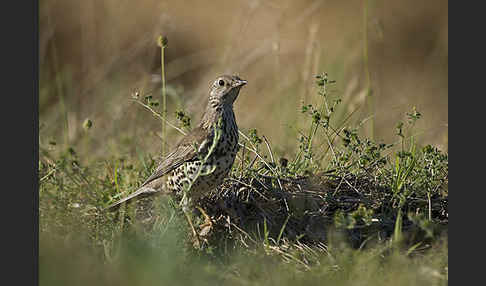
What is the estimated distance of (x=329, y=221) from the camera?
5.23 metres

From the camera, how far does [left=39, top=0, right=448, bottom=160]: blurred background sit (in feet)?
25.5

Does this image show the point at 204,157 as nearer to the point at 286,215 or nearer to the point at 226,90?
the point at 226,90

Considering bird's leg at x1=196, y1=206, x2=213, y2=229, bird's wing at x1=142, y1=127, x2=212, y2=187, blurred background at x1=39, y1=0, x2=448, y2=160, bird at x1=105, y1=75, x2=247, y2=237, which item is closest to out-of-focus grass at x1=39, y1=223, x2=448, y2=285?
bird's leg at x1=196, y1=206, x2=213, y2=229

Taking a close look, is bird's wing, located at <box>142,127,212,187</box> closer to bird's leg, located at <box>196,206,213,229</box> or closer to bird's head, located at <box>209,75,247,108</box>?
bird's head, located at <box>209,75,247,108</box>

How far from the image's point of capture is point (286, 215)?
5.30 meters

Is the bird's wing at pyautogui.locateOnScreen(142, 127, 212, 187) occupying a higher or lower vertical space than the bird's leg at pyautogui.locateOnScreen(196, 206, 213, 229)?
higher

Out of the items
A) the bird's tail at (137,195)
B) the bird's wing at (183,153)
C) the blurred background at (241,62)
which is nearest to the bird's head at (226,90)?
the bird's wing at (183,153)

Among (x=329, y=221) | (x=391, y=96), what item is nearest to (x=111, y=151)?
(x=329, y=221)

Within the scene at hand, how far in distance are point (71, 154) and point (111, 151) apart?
94cm

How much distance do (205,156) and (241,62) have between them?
157 inches

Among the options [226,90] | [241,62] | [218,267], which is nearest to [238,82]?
[226,90]

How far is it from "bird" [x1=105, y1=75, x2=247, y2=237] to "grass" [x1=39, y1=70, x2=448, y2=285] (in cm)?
14

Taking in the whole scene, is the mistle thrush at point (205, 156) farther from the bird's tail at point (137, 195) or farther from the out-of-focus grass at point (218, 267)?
the out-of-focus grass at point (218, 267)

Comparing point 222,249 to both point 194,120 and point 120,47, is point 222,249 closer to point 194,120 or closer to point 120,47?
point 194,120
